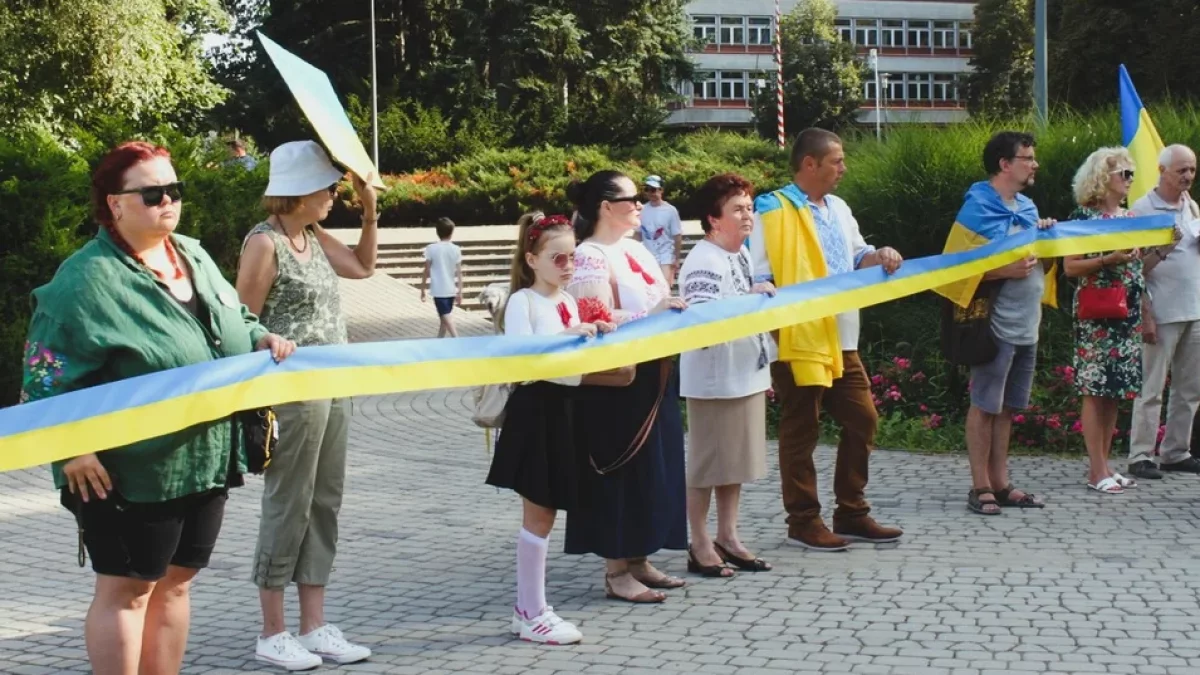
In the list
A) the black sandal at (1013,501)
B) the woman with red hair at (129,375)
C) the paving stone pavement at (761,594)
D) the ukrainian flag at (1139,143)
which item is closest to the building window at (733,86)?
the paving stone pavement at (761,594)

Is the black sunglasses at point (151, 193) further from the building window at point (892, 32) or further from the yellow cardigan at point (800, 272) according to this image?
the building window at point (892, 32)

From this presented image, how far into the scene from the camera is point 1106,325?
9352 millimetres

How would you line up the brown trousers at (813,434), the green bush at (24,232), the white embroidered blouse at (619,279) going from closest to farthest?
the white embroidered blouse at (619,279), the brown trousers at (813,434), the green bush at (24,232)

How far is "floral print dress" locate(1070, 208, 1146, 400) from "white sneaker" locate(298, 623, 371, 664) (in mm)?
5168

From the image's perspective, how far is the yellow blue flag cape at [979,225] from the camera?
839 centimetres

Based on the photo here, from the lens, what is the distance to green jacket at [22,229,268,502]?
4.38 metres

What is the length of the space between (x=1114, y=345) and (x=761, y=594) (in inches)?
139

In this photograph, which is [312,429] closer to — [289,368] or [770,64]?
[289,368]

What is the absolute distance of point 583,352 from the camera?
607 cm

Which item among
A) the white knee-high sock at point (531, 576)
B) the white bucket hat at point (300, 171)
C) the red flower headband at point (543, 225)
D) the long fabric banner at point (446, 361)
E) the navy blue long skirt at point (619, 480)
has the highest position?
the white bucket hat at point (300, 171)

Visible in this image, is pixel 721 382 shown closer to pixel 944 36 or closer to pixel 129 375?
pixel 129 375

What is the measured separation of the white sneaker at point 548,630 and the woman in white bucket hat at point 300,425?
640mm

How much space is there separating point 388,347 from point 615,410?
4.31 feet

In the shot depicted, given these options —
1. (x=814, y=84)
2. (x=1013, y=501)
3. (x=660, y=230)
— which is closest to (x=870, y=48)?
(x=814, y=84)
